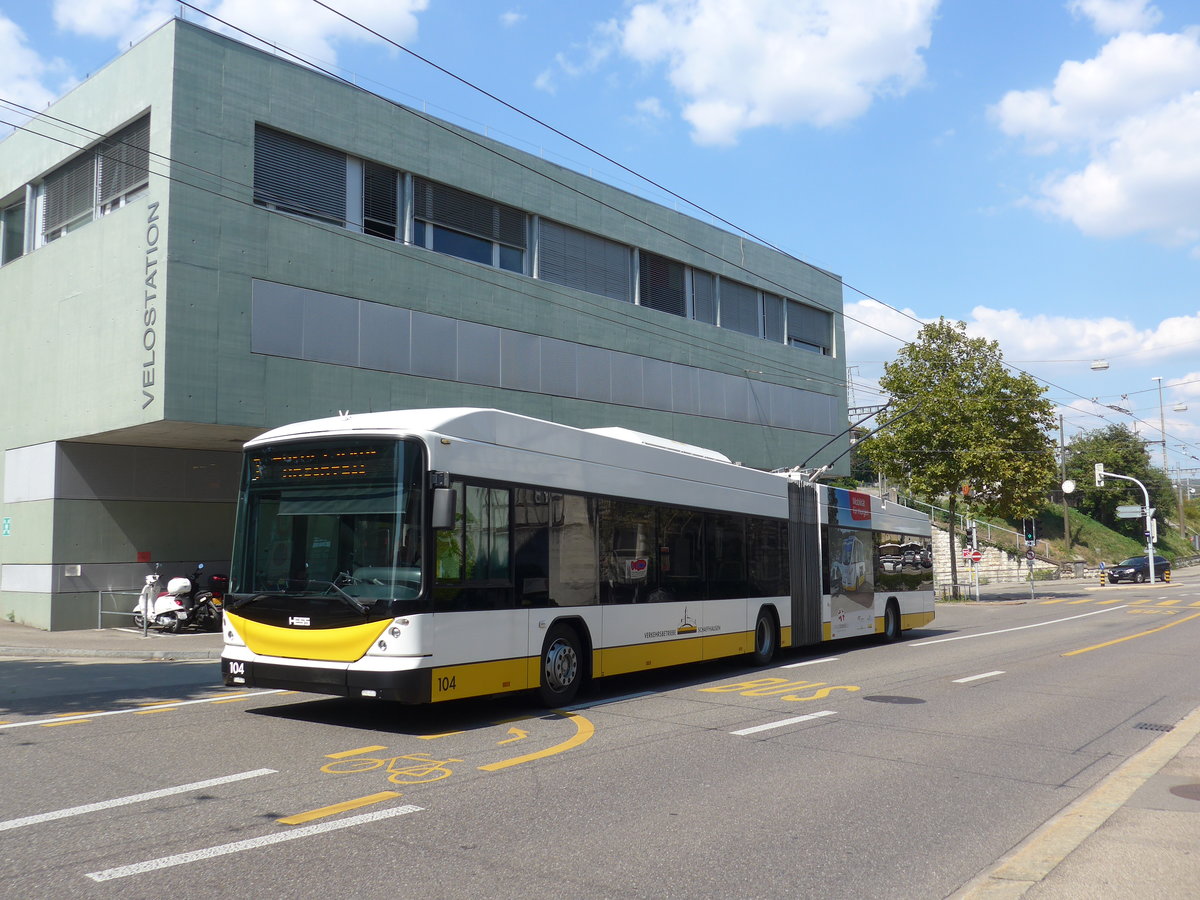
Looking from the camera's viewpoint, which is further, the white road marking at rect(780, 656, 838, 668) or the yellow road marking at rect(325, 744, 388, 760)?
the white road marking at rect(780, 656, 838, 668)

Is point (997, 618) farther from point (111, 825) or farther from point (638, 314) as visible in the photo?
point (111, 825)

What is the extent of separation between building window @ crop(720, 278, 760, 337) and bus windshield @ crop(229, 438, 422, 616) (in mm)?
26183

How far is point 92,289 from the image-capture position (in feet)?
69.5

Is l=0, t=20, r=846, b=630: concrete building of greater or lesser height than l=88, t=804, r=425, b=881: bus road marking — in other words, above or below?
above

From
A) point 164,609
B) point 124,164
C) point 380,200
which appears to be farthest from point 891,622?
point 124,164

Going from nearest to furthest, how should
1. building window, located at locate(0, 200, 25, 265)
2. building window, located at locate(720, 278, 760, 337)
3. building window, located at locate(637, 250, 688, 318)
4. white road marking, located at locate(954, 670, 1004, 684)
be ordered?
white road marking, located at locate(954, 670, 1004, 684) < building window, located at locate(0, 200, 25, 265) < building window, located at locate(637, 250, 688, 318) < building window, located at locate(720, 278, 760, 337)

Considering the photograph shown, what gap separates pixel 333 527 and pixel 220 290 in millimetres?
12565

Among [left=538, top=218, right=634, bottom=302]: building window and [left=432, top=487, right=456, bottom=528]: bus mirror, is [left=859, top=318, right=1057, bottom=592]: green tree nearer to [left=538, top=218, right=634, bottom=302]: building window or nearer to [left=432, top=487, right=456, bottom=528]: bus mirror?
[left=538, top=218, right=634, bottom=302]: building window

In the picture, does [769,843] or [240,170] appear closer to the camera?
[769,843]

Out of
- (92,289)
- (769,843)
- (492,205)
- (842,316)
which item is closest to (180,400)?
(92,289)

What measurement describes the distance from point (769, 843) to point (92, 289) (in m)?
20.1

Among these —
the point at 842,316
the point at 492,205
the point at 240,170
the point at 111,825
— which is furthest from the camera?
the point at 842,316

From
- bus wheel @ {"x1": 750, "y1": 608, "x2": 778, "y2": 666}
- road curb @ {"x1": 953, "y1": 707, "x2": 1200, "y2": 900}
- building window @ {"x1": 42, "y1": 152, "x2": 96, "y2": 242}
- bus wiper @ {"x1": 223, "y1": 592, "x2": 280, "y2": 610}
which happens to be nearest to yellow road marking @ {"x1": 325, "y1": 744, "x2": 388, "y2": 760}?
bus wiper @ {"x1": 223, "y1": 592, "x2": 280, "y2": 610}

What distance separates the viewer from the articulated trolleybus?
8938mm
